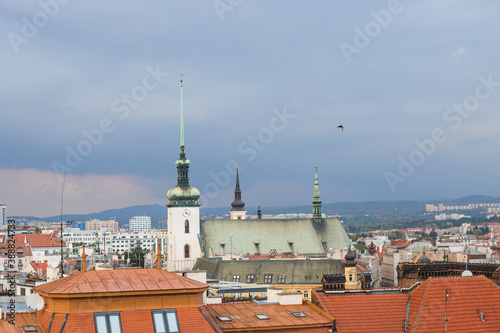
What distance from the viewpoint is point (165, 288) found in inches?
1567

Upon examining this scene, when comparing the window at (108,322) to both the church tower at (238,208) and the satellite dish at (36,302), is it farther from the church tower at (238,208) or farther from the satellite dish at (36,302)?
the church tower at (238,208)

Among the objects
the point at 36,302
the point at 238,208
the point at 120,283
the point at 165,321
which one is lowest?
the point at 165,321

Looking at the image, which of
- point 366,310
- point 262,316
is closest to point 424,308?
point 366,310

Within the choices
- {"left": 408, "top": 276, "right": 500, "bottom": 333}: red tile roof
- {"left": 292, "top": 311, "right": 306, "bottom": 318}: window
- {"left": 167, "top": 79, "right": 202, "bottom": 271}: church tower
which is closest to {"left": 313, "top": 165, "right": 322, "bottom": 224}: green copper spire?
{"left": 167, "top": 79, "right": 202, "bottom": 271}: church tower

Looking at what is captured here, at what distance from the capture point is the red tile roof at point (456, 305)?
45562mm

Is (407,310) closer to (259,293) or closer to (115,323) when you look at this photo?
(115,323)

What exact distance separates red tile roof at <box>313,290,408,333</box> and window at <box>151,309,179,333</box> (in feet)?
31.7

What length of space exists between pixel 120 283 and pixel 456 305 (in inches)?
742

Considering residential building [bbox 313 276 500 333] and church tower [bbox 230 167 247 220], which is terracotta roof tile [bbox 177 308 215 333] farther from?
church tower [bbox 230 167 247 220]

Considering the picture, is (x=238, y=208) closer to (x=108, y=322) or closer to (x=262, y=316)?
(x=262, y=316)

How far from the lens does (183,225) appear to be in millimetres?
144750

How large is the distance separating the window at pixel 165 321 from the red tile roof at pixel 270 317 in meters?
3.01

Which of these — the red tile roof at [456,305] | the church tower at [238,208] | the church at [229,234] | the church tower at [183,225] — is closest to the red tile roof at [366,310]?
the red tile roof at [456,305]

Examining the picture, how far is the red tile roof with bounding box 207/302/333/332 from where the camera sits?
41938 millimetres
